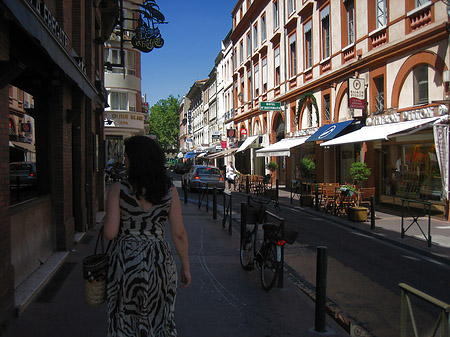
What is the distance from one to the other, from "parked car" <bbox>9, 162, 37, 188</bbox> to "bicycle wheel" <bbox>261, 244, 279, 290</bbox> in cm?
353

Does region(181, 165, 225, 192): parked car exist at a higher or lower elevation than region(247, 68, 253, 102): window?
lower

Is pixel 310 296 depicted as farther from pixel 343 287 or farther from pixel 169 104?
pixel 169 104

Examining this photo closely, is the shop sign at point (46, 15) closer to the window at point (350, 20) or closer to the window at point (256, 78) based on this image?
the window at point (350, 20)

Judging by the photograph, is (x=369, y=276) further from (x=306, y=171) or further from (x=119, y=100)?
(x=119, y=100)

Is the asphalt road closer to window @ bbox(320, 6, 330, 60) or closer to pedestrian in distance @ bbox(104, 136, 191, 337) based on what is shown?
pedestrian in distance @ bbox(104, 136, 191, 337)

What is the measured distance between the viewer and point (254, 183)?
73.0 ft

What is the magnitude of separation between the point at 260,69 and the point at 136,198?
2874cm

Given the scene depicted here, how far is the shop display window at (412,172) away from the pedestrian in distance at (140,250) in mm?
11558

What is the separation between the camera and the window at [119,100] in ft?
99.0

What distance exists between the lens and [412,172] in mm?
13414

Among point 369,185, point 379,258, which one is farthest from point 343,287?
point 369,185

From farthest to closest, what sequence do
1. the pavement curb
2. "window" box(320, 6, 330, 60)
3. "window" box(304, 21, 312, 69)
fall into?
1. "window" box(304, 21, 312, 69)
2. "window" box(320, 6, 330, 60)
3. the pavement curb

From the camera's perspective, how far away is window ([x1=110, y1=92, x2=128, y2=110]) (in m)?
30.2

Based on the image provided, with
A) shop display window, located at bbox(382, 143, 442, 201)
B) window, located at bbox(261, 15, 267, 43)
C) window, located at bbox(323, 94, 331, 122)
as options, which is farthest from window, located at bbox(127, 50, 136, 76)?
shop display window, located at bbox(382, 143, 442, 201)
